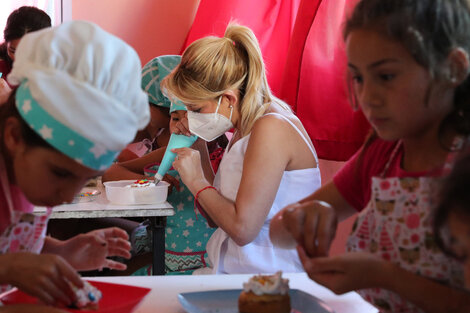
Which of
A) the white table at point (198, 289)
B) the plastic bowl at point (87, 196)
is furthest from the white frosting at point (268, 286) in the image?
the plastic bowl at point (87, 196)

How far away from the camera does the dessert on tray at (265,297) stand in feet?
3.60

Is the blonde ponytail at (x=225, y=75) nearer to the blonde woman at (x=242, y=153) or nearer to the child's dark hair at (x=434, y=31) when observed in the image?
the blonde woman at (x=242, y=153)

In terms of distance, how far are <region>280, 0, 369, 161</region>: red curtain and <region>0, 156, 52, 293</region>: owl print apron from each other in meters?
1.55

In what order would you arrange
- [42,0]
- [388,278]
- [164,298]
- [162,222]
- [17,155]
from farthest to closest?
[42,0]
[162,222]
[164,298]
[17,155]
[388,278]

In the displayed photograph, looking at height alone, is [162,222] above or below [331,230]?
below

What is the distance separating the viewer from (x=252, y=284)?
3.73 feet

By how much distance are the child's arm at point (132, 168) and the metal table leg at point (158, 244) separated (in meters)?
0.48

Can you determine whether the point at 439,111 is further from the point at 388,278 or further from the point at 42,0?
the point at 42,0

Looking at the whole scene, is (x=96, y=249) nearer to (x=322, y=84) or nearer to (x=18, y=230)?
(x=18, y=230)

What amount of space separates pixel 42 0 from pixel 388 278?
4078mm

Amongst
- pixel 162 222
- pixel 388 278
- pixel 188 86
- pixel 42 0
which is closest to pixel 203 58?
pixel 188 86

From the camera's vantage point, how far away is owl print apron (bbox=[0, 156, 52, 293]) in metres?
1.12

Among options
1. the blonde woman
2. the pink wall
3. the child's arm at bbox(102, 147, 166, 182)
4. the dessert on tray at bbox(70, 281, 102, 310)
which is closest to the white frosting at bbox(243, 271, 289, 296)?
the dessert on tray at bbox(70, 281, 102, 310)

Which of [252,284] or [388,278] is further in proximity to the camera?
[252,284]
